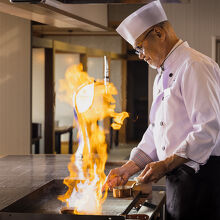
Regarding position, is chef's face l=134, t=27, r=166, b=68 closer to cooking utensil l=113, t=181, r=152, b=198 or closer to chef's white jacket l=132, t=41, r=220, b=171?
chef's white jacket l=132, t=41, r=220, b=171

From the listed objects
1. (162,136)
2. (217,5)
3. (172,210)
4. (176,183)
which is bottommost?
(172,210)

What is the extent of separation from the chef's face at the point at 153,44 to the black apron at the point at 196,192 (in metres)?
0.46

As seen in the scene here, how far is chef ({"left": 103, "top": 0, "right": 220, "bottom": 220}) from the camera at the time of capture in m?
1.68

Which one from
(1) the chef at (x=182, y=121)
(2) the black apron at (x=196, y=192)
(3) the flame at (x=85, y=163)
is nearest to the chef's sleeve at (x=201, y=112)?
(1) the chef at (x=182, y=121)

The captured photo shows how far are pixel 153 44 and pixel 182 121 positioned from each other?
1.08ft

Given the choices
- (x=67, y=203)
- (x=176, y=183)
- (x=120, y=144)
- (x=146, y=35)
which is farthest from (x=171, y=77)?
(x=120, y=144)

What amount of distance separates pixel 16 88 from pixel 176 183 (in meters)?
3.88

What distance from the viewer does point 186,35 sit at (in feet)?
16.8

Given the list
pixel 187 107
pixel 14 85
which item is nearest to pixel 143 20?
pixel 187 107

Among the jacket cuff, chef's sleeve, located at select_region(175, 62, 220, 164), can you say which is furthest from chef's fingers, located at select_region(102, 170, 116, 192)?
chef's sleeve, located at select_region(175, 62, 220, 164)

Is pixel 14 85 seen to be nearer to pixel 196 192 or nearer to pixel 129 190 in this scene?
pixel 129 190

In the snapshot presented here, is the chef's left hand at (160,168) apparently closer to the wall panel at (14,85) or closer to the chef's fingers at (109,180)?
the chef's fingers at (109,180)

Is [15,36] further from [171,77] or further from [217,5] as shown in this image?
[171,77]

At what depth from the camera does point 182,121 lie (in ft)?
5.88
